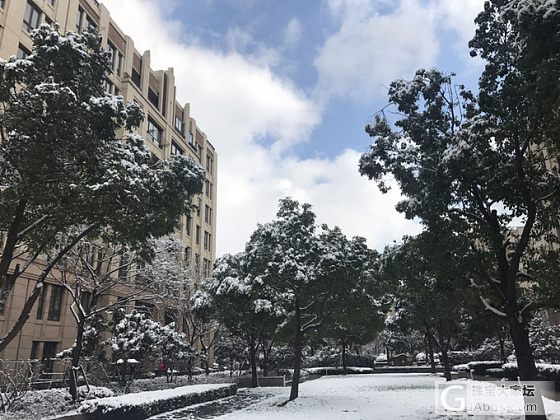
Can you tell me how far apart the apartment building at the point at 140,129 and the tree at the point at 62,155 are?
6770mm

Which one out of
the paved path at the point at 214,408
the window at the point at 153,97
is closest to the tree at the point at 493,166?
the paved path at the point at 214,408

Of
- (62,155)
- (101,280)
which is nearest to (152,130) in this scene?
(101,280)

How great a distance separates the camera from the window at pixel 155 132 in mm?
39219

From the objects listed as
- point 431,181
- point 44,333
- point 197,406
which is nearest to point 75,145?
point 431,181

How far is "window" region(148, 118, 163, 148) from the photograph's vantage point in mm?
39219

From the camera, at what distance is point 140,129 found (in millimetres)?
36938

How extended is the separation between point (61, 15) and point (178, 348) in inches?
858

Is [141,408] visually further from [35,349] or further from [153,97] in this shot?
[153,97]

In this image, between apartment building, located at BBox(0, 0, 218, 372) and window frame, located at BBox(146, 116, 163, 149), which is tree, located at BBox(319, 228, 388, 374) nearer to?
apartment building, located at BBox(0, 0, 218, 372)

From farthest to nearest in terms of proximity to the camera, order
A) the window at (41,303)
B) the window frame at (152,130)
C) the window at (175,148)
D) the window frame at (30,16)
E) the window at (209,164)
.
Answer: the window at (209,164) → the window at (175,148) → the window frame at (152,130) → the window at (41,303) → the window frame at (30,16)

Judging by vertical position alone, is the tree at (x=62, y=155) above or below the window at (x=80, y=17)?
below

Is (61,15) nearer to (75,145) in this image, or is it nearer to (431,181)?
(75,145)

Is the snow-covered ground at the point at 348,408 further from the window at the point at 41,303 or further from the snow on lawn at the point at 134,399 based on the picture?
the window at the point at 41,303

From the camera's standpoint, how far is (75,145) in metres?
9.33
